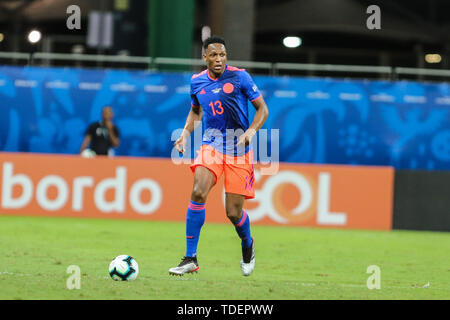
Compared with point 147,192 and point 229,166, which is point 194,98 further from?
point 147,192

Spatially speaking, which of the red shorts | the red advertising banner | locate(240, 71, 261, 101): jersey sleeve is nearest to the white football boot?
the red shorts

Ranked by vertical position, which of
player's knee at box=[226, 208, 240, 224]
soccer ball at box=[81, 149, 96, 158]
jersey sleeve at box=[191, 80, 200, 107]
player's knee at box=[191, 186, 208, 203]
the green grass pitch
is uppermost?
jersey sleeve at box=[191, 80, 200, 107]

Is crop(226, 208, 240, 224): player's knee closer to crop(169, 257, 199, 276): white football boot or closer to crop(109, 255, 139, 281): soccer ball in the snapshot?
crop(169, 257, 199, 276): white football boot

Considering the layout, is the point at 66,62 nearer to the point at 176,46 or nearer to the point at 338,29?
the point at 176,46

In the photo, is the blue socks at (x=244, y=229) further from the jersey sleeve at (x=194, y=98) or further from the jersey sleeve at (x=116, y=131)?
the jersey sleeve at (x=116, y=131)

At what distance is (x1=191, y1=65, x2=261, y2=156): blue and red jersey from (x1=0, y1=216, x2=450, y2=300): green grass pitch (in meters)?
1.35

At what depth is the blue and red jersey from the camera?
848 cm

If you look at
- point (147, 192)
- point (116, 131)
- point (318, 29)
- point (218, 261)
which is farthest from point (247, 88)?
point (318, 29)

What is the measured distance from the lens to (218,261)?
A: 10102mm

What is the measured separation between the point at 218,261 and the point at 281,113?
318 inches

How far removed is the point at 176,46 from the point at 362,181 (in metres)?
6.67

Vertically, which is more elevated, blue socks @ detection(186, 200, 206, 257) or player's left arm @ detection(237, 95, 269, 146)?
player's left arm @ detection(237, 95, 269, 146)

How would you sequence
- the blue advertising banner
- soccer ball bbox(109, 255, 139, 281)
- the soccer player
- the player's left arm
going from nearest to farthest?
1. soccer ball bbox(109, 255, 139, 281)
2. the player's left arm
3. the soccer player
4. the blue advertising banner

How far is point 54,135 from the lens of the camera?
58.6 feet
